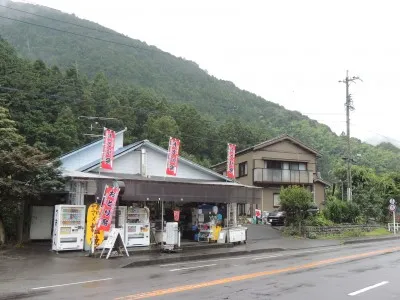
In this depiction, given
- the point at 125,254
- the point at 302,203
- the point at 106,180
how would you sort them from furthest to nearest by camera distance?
the point at 302,203 < the point at 106,180 < the point at 125,254

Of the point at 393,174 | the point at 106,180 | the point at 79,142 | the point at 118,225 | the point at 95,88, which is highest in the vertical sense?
the point at 95,88

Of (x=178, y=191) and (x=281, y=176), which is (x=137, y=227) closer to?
(x=178, y=191)

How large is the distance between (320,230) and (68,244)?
1872 centimetres

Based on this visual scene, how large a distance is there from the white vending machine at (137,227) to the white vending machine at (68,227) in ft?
7.85

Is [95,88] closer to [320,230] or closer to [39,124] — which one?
[39,124]

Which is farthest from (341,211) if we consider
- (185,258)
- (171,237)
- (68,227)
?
(68,227)

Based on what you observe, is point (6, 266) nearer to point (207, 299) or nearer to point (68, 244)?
point (68, 244)

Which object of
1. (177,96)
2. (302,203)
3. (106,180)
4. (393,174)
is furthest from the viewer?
(177,96)

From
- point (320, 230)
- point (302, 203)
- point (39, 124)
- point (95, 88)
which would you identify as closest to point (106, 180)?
point (302, 203)

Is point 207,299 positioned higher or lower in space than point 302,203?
lower

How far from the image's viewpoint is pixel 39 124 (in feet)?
164

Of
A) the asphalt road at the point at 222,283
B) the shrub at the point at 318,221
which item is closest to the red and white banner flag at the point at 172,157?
the asphalt road at the point at 222,283

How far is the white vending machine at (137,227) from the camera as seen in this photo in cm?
2075

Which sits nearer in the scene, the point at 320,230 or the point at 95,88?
the point at 320,230
